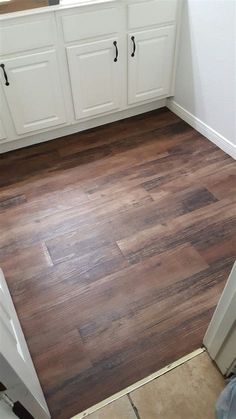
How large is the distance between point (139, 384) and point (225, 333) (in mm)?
402

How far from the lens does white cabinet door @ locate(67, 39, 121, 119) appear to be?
1.95 m

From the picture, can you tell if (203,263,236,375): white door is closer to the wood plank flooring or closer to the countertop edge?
the wood plank flooring

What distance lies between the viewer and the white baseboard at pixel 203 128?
6.89 feet

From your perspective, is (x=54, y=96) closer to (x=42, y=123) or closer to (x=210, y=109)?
(x=42, y=123)

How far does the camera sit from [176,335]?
1284 millimetres

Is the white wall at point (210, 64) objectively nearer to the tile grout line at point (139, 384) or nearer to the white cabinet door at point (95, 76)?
the white cabinet door at point (95, 76)

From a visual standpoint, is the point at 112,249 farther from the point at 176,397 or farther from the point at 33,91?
the point at 33,91

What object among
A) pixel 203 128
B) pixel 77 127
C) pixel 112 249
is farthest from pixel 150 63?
pixel 112 249

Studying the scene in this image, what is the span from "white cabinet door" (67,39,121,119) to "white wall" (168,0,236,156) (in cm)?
53

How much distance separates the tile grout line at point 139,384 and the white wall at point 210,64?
1.41 meters

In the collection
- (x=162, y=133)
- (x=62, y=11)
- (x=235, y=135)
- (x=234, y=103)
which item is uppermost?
(x=62, y=11)

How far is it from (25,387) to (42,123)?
68.5 inches

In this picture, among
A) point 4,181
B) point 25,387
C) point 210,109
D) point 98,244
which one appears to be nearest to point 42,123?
point 4,181

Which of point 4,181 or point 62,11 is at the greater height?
point 62,11
